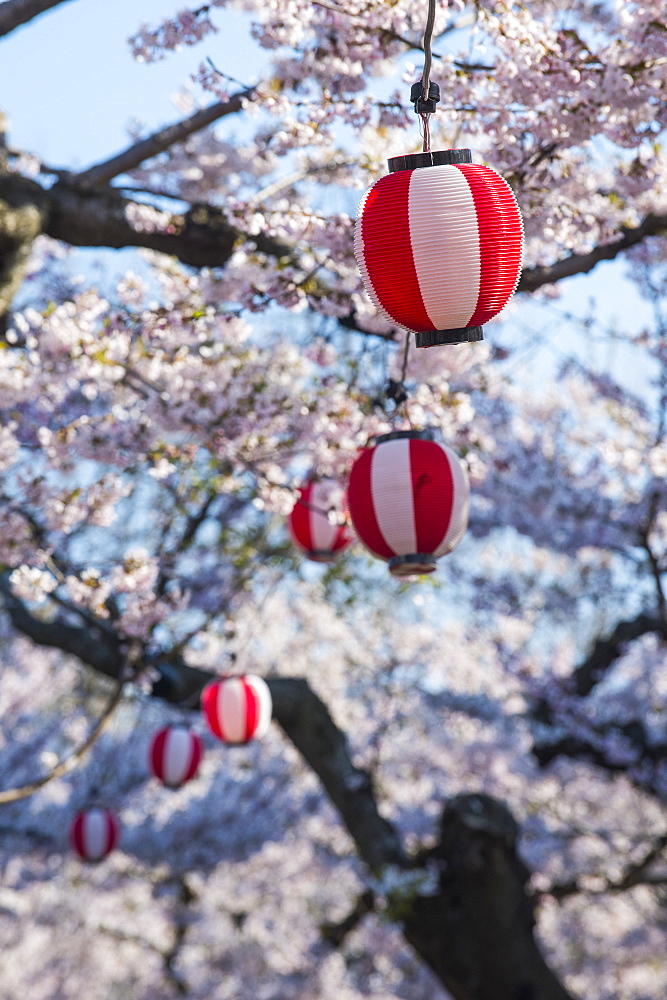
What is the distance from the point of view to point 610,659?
7.59m

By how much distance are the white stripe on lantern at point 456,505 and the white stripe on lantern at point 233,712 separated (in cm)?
275

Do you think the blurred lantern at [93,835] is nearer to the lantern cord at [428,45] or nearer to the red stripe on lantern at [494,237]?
the red stripe on lantern at [494,237]

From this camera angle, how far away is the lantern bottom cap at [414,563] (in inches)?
130

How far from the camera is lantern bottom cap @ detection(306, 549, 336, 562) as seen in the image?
4.94m

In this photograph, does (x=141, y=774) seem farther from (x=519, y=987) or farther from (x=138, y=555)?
(x=138, y=555)

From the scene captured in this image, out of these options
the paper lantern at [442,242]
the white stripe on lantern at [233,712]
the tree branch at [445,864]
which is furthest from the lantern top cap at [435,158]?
the tree branch at [445,864]

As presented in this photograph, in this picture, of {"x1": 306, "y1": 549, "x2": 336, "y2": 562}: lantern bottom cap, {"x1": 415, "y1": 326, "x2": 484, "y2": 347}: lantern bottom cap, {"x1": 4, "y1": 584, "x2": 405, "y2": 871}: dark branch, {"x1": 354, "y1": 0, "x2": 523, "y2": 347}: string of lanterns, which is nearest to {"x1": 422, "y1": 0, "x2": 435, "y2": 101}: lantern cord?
{"x1": 354, "y1": 0, "x2": 523, "y2": 347}: string of lanterns

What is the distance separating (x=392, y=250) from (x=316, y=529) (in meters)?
2.57

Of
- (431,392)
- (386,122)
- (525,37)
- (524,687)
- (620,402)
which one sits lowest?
(524,687)

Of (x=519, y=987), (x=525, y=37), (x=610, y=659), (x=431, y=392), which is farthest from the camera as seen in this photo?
(x=610, y=659)

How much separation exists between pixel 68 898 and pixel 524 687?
298 inches

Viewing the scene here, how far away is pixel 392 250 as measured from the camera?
2402mm

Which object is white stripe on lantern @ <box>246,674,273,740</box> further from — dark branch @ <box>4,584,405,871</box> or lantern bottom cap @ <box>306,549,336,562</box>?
lantern bottom cap @ <box>306,549,336,562</box>

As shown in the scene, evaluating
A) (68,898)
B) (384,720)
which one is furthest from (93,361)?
(68,898)
